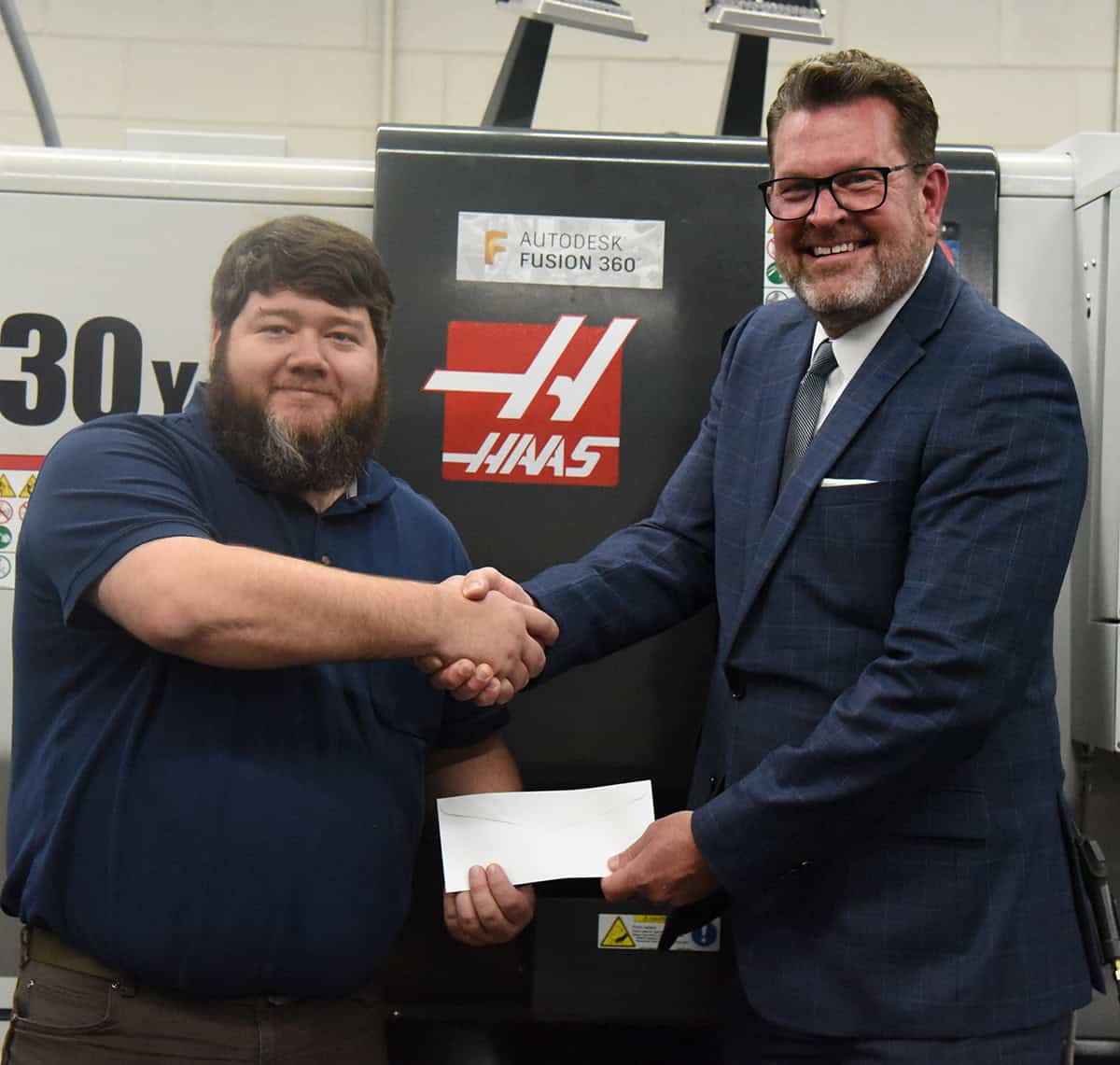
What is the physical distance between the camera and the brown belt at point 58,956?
3.98 ft

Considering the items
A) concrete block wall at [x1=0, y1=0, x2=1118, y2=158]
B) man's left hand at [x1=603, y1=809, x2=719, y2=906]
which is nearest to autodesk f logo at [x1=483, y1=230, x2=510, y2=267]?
man's left hand at [x1=603, y1=809, x2=719, y2=906]

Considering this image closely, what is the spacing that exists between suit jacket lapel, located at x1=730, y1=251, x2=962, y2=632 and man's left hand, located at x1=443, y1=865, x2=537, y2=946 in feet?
1.27

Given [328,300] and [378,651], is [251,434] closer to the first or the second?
[328,300]

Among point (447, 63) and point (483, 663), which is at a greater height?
point (447, 63)

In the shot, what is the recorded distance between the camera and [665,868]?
4.15 feet

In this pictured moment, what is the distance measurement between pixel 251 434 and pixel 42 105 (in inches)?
39.0

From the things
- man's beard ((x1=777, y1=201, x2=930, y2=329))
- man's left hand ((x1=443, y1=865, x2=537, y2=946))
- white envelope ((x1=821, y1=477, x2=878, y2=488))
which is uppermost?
man's beard ((x1=777, y1=201, x2=930, y2=329))

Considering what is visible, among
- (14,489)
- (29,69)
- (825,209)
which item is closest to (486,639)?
(825,209)

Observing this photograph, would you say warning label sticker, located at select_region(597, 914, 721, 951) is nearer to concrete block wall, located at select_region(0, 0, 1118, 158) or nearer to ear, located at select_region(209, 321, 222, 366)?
ear, located at select_region(209, 321, 222, 366)

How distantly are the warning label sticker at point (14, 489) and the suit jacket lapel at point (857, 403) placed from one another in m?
0.93

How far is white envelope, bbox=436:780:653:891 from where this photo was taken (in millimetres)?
1345

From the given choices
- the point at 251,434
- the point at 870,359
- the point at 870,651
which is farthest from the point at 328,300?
the point at 870,651

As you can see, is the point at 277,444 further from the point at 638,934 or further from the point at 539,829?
the point at 638,934

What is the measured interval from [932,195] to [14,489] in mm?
1170
